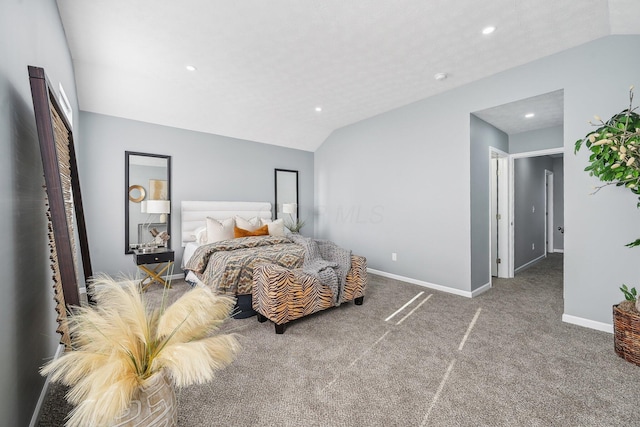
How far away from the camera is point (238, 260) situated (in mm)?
2807

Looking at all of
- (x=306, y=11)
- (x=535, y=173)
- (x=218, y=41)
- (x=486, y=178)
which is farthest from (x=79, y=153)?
(x=535, y=173)

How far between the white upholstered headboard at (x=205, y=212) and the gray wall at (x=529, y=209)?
15.3ft

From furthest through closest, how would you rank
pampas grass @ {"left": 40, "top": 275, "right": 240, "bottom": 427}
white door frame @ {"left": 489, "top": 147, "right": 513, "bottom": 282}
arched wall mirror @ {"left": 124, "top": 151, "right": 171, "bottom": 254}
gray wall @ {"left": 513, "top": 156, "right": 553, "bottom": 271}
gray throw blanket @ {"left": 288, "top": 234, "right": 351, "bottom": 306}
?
gray wall @ {"left": 513, "top": 156, "right": 553, "bottom": 271}, white door frame @ {"left": 489, "top": 147, "right": 513, "bottom": 282}, arched wall mirror @ {"left": 124, "top": 151, "right": 171, "bottom": 254}, gray throw blanket @ {"left": 288, "top": 234, "right": 351, "bottom": 306}, pampas grass @ {"left": 40, "top": 275, "right": 240, "bottom": 427}

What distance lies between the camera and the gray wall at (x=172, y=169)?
12.3ft

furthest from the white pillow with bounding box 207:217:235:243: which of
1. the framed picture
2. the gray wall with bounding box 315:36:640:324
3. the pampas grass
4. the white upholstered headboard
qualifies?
the pampas grass

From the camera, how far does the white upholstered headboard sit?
435 cm

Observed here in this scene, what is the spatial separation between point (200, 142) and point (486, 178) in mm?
4562

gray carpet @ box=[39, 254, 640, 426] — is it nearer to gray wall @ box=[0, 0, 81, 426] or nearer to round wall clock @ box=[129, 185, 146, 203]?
gray wall @ box=[0, 0, 81, 426]

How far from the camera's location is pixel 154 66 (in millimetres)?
3008

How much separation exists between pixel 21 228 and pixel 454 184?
4.01 metres

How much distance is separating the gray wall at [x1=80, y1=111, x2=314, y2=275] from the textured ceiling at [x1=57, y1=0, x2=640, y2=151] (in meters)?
0.32

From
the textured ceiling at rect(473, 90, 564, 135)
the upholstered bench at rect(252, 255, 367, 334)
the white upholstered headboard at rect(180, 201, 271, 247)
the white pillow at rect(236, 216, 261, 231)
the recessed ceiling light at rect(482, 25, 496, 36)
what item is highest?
the recessed ceiling light at rect(482, 25, 496, 36)

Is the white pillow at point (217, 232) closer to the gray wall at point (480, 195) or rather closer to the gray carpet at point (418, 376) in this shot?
the gray carpet at point (418, 376)

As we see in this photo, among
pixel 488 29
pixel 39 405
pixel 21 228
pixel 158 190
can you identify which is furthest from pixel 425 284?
pixel 158 190
